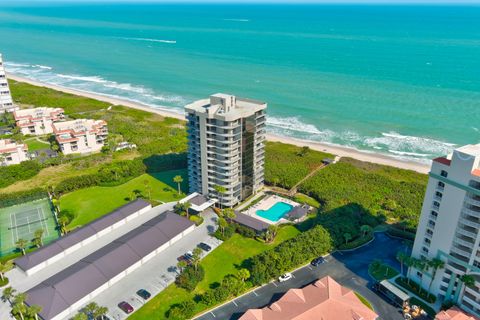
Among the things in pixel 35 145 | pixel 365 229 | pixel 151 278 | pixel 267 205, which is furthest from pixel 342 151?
pixel 35 145

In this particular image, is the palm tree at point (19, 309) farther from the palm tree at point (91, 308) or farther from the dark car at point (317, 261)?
the dark car at point (317, 261)

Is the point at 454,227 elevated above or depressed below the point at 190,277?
above

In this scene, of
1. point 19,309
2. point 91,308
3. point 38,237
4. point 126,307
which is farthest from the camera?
point 38,237

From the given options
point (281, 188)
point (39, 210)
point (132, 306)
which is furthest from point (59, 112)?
point (132, 306)

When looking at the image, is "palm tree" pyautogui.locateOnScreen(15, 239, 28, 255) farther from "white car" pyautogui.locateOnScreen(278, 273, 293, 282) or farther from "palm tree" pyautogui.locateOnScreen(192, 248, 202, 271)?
"white car" pyautogui.locateOnScreen(278, 273, 293, 282)

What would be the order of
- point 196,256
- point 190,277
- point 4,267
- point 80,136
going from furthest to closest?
point 80,136
point 196,256
point 4,267
point 190,277

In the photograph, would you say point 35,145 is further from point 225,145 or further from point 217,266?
point 217,266

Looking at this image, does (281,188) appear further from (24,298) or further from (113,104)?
(113,104)

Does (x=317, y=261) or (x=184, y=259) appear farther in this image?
Answer: (x=184, y=259)
